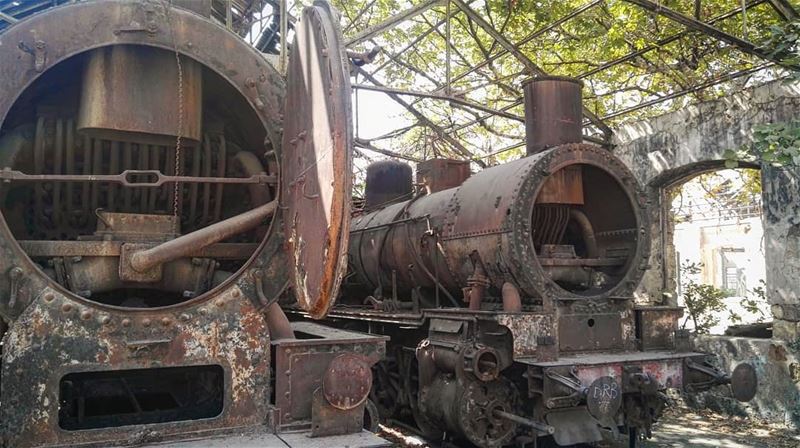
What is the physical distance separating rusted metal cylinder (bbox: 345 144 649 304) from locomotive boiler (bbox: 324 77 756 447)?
14 millimetres

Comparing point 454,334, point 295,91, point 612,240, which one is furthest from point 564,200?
point 295,91

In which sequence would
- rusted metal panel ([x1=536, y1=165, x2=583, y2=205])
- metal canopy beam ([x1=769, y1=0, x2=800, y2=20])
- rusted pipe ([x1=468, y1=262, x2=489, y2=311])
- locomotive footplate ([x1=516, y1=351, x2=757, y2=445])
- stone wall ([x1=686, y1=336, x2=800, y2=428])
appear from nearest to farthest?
1. locomotive footplate ([x1=516, y1=351, x2=757, y2=445])
2. rusted pipe ([x1=468, y1=262, x2=489, y2=311])
3. rusted metal panel ([x1=536, y1=165, x2=583, y2=205])
4. metal canopy beam ([x1=769, y1=0, x2=800, y2=20])
5. stone wall ([x1=686, y1=336, x2=800, y2=428])

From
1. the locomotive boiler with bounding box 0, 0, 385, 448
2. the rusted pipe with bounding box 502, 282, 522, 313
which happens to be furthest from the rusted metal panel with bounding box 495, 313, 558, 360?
the locomotive boiler with bounding box 0, 0, 385, 448

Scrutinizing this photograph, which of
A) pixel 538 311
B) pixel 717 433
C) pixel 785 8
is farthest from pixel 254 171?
pixel 785 8

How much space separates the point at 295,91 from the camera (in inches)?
133

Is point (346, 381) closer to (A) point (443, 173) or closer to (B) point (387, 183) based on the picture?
(A) point (443, 173)

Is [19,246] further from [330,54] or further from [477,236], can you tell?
[477,236]

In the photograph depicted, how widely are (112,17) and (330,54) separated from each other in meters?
1.23

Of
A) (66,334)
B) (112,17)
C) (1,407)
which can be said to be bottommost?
(1,407)

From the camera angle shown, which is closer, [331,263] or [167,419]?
[331,263]

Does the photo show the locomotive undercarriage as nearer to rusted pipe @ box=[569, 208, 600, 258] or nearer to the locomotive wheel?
the locomotive wheel

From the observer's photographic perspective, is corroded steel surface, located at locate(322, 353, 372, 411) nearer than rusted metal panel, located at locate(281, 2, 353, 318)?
No

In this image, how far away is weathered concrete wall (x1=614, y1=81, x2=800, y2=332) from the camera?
7.81 meters

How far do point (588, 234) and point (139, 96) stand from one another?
4825 mm
